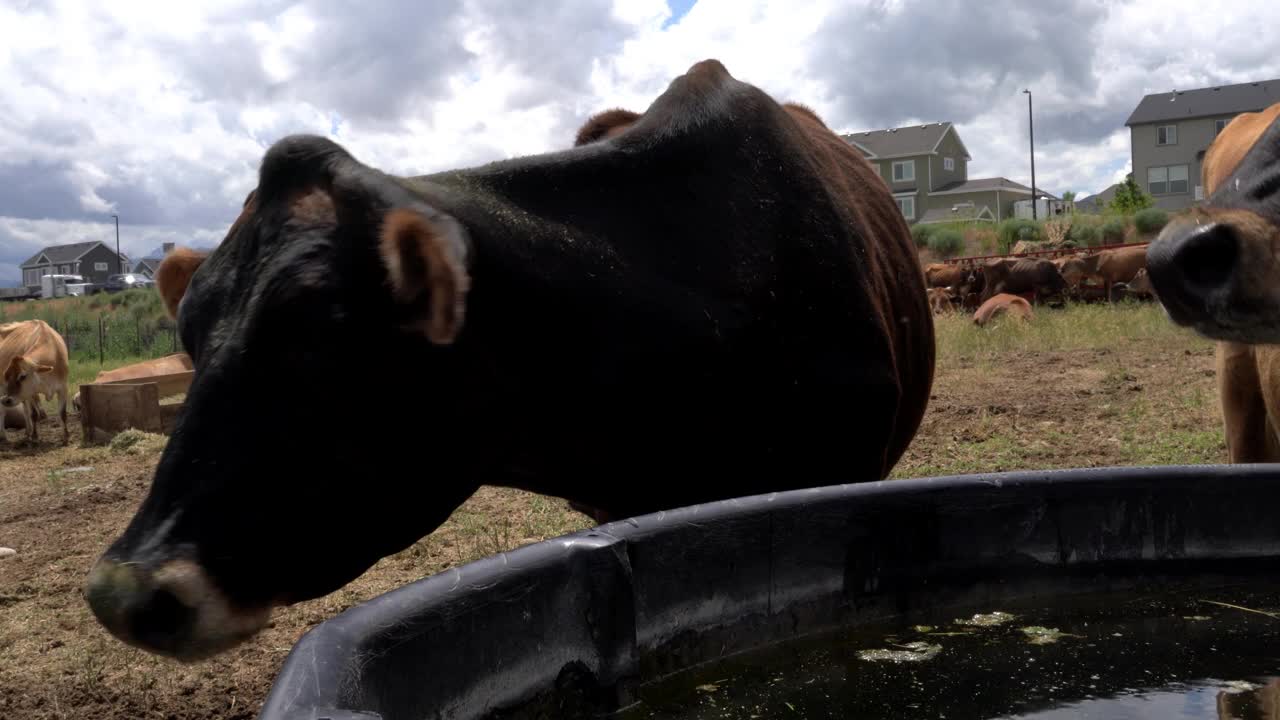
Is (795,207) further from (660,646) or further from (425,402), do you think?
(660,646)

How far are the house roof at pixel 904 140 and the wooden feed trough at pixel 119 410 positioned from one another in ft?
214

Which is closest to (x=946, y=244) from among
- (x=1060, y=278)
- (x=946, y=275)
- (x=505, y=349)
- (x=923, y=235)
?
(x=923, y=235)

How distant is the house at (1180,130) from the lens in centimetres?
6369

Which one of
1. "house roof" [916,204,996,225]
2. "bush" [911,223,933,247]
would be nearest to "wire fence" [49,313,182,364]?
"bush" [911,223,933,247]

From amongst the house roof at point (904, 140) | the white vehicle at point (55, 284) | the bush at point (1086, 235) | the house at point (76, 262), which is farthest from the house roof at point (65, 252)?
the bush at point (1086, 235)

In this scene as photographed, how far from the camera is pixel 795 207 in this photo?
3311 millimetres

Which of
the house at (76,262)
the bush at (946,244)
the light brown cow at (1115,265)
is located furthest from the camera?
the house at (76,262)

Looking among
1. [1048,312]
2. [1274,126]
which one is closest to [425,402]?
[1274,126]

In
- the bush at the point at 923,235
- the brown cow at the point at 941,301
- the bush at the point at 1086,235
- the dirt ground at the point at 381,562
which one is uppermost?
the bush at the point at 923,235

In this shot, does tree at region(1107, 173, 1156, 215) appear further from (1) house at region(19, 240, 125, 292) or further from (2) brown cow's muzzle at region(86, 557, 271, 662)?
(1) house at region(19, 240, 125, 292)

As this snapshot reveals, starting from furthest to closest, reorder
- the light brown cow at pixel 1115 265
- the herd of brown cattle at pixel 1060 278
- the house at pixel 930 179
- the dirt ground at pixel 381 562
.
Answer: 1. the house at pixel 930 179
2. the light brown cow at pixel 1115 265
3. the herd of brown cattle at pixel 1060 278
4. the dirt ground at pixel 381 562

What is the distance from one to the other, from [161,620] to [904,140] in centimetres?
7718

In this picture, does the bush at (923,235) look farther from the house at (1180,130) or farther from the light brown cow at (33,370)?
the light brown cow at (33,370)

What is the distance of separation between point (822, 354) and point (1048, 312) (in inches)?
669
